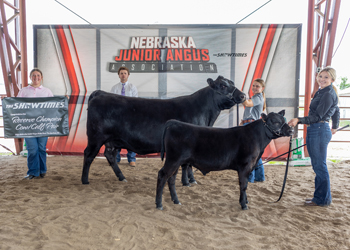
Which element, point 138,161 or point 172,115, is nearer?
point 172,115

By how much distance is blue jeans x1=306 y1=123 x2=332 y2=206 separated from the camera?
3.34 metres

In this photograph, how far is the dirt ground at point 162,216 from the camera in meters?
2.42

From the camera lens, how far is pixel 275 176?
523cm

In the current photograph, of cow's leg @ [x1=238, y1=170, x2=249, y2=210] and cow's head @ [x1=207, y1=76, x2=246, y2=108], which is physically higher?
cow's head @ [x1=207, y1=76, x2=246, y2=108]

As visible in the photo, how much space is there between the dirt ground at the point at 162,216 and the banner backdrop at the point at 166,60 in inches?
102

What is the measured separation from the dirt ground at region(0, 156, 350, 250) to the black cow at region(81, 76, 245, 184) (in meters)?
0.71

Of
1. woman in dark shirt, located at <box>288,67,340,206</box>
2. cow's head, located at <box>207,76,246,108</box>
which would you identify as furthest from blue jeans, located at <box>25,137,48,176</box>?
woman in dark shirt, located at <box>288,67,340,206</box>

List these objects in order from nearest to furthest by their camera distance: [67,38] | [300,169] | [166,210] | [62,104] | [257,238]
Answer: [257,238] < [166,210] < [62,104] < [300,169] < [67,38]

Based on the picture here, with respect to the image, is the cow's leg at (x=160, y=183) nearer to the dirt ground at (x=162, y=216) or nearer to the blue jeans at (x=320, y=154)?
the dirt ground at (x=162, y=216)

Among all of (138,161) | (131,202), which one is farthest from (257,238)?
(138,161)

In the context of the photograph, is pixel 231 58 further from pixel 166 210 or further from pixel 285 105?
pixel 166 210

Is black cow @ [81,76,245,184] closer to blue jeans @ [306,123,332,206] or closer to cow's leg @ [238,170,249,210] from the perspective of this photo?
blue jeans @ [306,123,332,206]

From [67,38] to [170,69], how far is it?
2.82 m

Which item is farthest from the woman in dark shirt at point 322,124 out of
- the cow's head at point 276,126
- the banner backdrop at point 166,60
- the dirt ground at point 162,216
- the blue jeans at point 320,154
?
the banner backdrop at point 166,60
